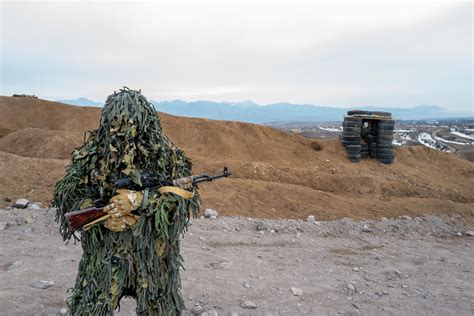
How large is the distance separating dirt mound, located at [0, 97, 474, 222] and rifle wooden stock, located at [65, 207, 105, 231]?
7388mm

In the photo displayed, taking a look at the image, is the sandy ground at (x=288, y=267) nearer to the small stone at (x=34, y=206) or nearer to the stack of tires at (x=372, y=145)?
the small stone at (x=34, y=206)

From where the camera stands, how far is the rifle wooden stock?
2.83 metres

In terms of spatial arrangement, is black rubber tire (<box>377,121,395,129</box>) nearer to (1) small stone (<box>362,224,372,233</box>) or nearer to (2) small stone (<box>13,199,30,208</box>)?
(1) small stone (<box>362,224,372,233</box>)

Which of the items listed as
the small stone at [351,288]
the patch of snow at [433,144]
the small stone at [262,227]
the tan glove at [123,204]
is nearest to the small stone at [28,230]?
the small stone at [262,227]

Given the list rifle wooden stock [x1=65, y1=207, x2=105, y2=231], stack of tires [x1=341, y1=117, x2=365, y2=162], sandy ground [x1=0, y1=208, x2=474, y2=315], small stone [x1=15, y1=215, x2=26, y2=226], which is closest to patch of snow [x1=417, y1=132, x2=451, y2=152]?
stack of tires [x1=341, y1=117, x2=365, y2=162]

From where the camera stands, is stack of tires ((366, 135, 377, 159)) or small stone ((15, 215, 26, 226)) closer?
small stone ((15, 215, 26, 226))

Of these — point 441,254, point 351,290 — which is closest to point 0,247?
point 351,290

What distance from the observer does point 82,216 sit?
2.85 meters

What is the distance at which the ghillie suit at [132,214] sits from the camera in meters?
2.94

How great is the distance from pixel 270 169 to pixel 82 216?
11762mm

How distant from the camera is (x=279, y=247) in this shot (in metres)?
8.05

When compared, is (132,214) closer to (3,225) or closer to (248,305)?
(248,305)

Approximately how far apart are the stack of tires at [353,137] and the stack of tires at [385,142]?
0.93 meters

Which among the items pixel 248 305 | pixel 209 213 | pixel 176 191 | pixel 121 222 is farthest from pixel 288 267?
pixel 121 222
